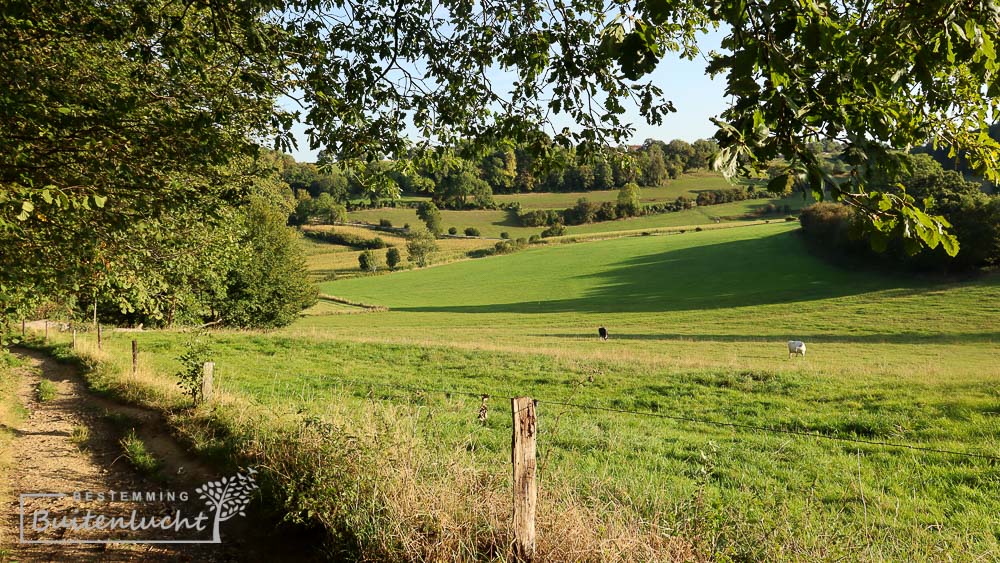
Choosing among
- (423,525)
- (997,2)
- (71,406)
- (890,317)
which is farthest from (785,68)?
(890,317)

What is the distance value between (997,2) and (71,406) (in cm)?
1440

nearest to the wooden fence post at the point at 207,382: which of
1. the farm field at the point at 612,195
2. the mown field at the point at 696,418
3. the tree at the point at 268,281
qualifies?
the mown field at the point at 696,418

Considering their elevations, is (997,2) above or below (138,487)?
above

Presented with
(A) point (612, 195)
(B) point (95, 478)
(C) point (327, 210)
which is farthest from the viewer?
(A) point (612, 195)

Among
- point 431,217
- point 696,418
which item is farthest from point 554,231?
point 696,418

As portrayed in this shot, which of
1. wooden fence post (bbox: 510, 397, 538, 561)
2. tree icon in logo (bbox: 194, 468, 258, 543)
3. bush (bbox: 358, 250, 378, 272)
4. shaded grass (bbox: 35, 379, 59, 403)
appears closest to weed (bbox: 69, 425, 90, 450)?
shaded grass (bbox: 35, 379, 59, 403)

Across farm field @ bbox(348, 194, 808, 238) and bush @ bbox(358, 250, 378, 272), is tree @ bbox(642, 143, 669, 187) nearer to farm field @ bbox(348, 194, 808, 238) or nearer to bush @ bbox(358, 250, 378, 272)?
farm field @ bbox(348, 194, 808, 238)

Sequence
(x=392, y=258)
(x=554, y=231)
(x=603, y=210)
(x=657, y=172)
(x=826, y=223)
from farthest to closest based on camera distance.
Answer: (x=657, y=172)
(x=603, y=210)
(x=554, y=231)
(x=392, y=258)
(x=826, y=223)

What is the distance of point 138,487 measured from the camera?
23.3 ft

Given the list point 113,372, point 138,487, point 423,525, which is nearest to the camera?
point 423,525

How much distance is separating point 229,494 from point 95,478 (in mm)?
2408

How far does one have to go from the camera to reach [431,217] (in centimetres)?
9225

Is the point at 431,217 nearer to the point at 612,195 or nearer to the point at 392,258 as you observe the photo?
the point at 392,258

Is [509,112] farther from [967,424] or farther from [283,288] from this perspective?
[283,288]
